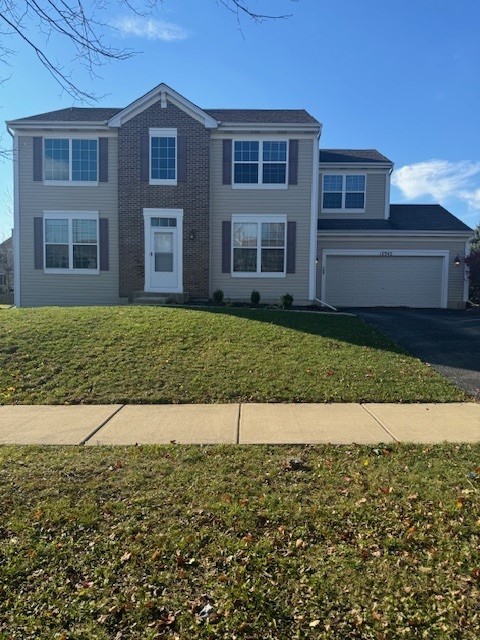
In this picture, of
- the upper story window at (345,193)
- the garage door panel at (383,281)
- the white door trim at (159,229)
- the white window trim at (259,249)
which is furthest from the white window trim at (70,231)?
the upper story window at (345,193)

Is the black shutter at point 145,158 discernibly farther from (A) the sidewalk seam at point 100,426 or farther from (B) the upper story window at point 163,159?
(A) the sidewalk seam at point 100,426

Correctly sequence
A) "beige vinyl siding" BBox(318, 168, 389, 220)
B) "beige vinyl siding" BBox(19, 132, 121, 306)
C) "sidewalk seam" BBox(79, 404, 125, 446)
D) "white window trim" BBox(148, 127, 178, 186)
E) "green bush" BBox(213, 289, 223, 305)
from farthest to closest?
1. "beige vinyl siding" BBox(318, 168, 389, 220)
2. "beige vinyl siding" BBox(19, 132, 121, 306)
3. "white window trim" BBox(148, 127, 178, 186)
4. "green bush" BBox(213, 289, 223, 305)
5. "sidewalk seam" BBox(79, 404, 125, 446)

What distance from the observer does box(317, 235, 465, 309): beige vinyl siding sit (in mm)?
19406

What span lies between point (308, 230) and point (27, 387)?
38.3 ft

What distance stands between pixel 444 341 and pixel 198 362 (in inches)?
235

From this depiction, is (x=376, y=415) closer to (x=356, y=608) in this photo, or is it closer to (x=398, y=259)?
(x=356, y=608)

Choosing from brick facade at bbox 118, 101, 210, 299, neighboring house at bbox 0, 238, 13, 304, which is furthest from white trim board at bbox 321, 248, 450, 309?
neighboring house at bbox 0, 238, 13, 304

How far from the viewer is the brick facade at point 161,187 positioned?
1634 cm

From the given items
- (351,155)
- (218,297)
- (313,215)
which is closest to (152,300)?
(218,297)

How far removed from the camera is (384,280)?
19.7 metres

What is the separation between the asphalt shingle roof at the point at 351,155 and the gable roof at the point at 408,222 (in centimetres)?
264

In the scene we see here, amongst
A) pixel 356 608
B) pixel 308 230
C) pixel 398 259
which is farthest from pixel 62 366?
pixel 398 259

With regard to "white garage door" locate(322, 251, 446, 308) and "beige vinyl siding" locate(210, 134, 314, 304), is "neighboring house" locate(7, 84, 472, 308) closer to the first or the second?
"beige vinyl siding" locate(210, 134, 314, 304)

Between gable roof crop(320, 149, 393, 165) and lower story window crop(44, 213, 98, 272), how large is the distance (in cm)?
1092
